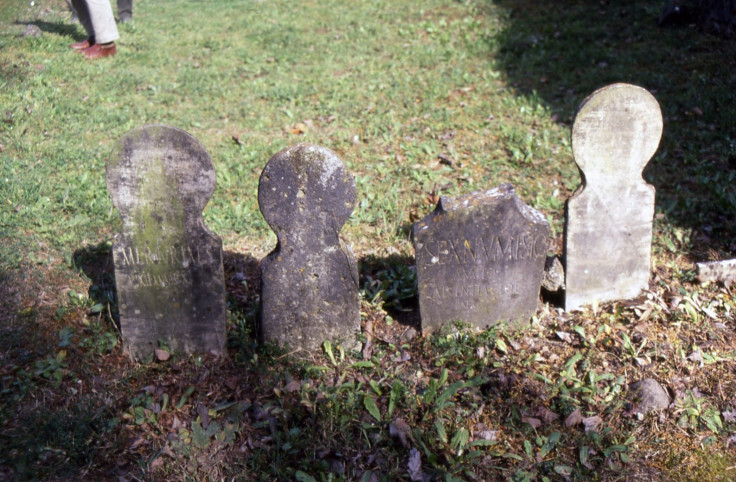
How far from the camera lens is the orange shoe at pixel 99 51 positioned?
9359 mm

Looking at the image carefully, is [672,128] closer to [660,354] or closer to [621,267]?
[621,267]

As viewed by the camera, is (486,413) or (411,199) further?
(411,199)

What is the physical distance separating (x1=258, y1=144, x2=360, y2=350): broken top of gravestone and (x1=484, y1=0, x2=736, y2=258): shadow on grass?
329cm

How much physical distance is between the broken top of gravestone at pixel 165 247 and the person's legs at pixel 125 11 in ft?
28.4

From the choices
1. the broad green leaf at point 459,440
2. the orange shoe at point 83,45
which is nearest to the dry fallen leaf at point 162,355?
the broad green leaf at point 459,440

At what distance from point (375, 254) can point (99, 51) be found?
20.9 feet

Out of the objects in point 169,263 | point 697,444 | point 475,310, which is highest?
point 169,263

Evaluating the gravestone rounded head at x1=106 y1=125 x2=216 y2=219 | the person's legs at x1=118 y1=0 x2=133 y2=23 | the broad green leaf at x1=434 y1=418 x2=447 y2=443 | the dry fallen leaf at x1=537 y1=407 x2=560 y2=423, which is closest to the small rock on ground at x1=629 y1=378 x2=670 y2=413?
the dry fallen leaf at x1=537 y1=407 x2=560 y2=423

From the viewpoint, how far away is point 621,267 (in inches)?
190

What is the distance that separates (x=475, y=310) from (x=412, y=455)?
52.9 inches

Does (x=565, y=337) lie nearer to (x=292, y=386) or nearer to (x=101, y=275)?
(x=292, y=386)

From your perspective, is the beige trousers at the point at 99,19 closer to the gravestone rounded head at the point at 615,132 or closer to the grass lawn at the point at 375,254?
the grass lawn at the point at 375,254

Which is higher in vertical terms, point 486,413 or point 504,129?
point 504,129

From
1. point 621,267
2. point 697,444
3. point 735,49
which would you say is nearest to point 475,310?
point 621,267
